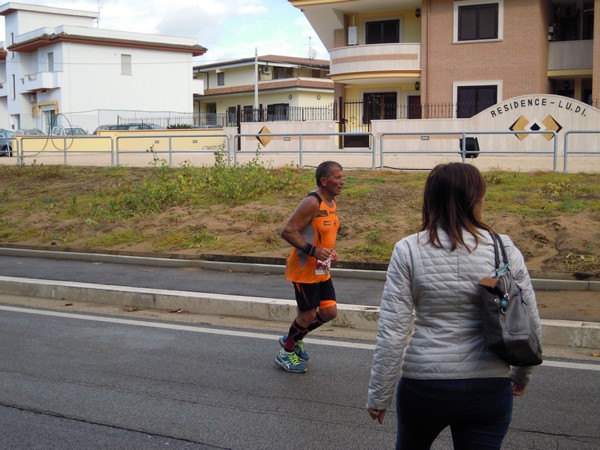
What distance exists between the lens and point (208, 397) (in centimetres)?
630

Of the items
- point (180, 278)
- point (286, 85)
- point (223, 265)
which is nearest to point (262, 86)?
point (286, 85)

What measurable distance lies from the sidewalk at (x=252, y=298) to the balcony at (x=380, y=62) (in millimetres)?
21262

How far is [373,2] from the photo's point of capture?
105ft

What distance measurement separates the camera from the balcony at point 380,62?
31859 mm

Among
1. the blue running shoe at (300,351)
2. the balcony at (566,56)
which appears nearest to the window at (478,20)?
the balcony at (566,56)

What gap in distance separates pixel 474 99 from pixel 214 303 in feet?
76.7

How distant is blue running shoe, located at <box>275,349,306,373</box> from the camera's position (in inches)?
272

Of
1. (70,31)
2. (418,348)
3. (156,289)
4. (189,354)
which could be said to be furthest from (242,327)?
(70,31)

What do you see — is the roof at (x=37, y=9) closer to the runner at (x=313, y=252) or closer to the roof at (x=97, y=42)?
the roof at (x=97, y=42)

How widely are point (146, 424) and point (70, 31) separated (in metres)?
55.0

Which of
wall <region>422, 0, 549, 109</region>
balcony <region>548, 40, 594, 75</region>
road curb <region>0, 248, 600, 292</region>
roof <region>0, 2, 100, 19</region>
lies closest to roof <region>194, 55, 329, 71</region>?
roof <region>0, 2, 100, 19</region>

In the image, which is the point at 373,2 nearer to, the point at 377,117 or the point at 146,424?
the point at 377,117

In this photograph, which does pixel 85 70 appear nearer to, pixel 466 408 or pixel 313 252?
pixel 313 252

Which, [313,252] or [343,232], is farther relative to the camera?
[343,232]
